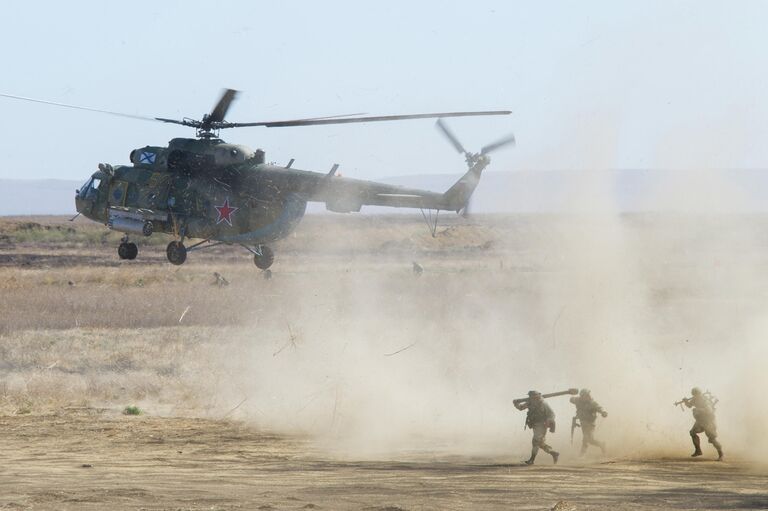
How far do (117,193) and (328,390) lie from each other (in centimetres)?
628

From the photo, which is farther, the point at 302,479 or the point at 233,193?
the point at 233,193

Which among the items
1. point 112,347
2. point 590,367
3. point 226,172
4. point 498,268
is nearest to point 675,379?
point 590,367

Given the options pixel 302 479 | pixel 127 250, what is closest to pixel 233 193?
pixel 127 250

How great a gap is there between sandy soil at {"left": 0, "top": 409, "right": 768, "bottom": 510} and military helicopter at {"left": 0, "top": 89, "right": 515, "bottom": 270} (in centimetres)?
464

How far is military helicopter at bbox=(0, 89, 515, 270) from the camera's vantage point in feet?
75.1

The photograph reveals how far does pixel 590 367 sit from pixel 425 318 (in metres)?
10.8

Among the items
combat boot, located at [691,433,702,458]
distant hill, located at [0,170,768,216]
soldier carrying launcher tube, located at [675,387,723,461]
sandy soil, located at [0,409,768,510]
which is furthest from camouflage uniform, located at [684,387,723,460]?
distant hill, located at [0,170,768,216]

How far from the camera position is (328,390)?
25328 mm

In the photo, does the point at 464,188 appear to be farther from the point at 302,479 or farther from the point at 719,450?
the point at 302,479

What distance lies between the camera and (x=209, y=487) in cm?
1548

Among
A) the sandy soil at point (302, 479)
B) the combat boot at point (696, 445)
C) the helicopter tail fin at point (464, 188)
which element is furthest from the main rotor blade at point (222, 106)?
the combat boot at point (696, 445)

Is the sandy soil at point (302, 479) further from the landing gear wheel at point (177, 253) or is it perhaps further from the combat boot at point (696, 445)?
the landing gear wheel at point (177, 253)

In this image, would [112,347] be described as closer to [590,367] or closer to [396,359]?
[396,359]

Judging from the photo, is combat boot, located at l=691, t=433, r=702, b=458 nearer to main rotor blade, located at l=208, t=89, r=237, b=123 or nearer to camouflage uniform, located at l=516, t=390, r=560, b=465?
camouflage uniform, located at l=516, t=390, r=560, b=465
